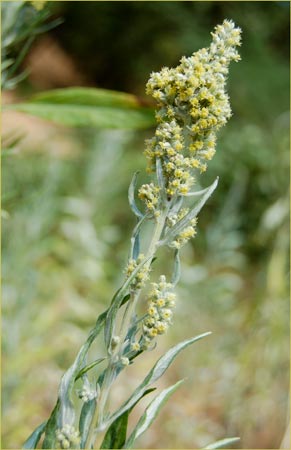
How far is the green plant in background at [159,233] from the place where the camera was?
58 cm

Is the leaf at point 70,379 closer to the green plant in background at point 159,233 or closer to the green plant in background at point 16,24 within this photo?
the green plant in background at point 159,233

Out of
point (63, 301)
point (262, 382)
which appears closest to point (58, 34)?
point (63, 301)

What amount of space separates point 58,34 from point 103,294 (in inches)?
177

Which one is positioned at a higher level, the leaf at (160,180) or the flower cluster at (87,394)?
the leaf at (160,180)

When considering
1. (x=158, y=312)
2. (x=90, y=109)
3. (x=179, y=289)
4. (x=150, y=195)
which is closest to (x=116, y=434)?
(x=158, y=312)

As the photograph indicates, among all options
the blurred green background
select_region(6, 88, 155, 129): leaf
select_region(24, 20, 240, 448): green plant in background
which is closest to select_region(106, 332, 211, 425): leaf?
select_region(24, 20, 240, 448): green plant in background

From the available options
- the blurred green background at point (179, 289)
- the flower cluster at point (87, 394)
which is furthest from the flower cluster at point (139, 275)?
the blurred green background at point (179, 289)

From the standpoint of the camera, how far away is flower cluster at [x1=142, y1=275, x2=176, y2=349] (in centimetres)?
59

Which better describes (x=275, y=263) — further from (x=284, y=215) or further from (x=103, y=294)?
(x=103, y=294)

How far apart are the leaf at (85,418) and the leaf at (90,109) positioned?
0.44 metres

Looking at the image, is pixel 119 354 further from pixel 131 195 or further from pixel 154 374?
pixel 131 195

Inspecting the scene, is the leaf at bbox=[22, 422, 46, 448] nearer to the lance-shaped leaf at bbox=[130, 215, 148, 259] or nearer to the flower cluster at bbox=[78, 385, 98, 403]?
the flower cluster at bbox=[78, 385, 98, 403]

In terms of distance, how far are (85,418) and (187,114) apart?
29 cm

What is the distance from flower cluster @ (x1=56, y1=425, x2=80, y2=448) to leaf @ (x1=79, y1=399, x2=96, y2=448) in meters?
0.02
